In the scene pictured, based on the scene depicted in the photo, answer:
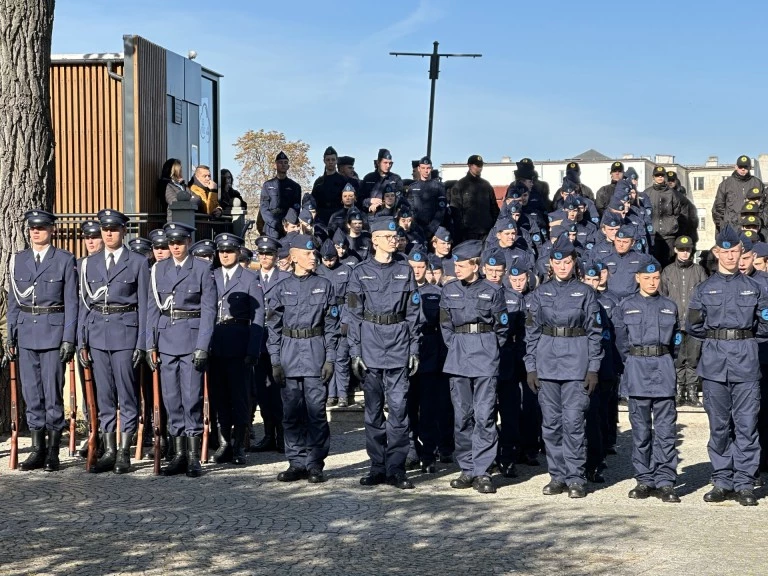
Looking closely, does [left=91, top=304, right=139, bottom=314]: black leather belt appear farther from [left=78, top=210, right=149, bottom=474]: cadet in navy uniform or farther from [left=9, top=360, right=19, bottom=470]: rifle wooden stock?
[left=9, top=360, right=19, bottom=470]: rifle wooden stock

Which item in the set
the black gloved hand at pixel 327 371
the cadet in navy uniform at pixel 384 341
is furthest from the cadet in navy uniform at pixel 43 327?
the cadet in navy uniform at pixel 384 341

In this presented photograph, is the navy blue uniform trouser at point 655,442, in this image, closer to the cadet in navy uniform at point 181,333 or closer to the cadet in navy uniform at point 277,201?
the cadet in navy uniform at point 181,333

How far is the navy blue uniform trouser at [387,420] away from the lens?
→ 10.2 metres

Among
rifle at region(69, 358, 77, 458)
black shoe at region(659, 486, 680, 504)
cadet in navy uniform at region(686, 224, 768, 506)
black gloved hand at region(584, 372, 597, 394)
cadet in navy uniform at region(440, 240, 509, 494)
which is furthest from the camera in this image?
rifle at region(69, 358, 77, 458)

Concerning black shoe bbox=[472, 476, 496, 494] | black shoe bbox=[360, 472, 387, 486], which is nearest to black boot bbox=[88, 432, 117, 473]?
black shoe bbox=[360, 472, 387, 486]

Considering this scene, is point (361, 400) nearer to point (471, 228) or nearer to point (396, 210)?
point (396, 210)

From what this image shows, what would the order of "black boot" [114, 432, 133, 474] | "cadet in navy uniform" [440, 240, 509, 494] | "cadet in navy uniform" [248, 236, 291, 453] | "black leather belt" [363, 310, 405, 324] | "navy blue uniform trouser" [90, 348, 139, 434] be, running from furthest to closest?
1. "cadet in navy uniform" [248, 236, 291, 453]
2. "navy blue uniform trouser" [90, 348, 139, 434]
3. "black boot" [114, 432, 133, 474]
4. "black leather belt" [363, 310, 405, 324]
5. "cadet in navy uniform" [440, 240, 509, 494]

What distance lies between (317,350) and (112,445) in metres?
2.03

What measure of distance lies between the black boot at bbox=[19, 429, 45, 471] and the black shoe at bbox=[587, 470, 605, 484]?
4807 millimetres

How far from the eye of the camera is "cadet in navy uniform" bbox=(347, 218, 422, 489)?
33.8ft

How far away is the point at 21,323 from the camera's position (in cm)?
1106

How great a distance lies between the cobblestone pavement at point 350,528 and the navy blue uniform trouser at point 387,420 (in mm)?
272

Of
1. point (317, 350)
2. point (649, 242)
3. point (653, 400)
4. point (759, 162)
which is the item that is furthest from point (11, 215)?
point (759, 162)

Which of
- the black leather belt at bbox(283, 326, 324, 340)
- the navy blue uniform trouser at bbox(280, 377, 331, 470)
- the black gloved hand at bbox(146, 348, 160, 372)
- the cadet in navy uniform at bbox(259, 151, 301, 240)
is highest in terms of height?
the cadet in navy uniform at bbox(259, 151, 301, 240)
